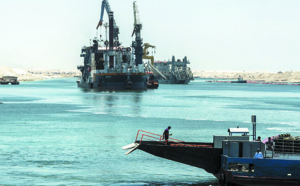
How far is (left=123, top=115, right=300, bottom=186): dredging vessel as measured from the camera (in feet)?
99.1

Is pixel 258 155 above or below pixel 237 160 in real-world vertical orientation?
above

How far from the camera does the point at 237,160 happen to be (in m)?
30.5

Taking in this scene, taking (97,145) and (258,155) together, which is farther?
(97,145)

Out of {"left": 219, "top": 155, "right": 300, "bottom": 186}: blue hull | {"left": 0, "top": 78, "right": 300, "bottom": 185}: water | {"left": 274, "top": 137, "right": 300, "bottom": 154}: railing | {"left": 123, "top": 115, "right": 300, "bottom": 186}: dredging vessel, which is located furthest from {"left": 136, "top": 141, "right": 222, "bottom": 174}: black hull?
{"left": 274, "top": 137, "right": 300, "bottom": 154}: railing

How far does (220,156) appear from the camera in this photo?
32906 millimetres

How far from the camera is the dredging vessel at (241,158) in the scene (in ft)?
99.1

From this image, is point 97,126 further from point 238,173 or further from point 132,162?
point 238,173

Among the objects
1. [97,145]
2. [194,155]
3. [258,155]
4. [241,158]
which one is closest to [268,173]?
[258,155]

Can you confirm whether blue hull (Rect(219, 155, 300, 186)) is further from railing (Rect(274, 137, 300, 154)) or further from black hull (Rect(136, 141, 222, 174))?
black hull (Rect(136, 141, 222, 174))

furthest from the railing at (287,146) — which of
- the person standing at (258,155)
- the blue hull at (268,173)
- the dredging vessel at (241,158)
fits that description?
the person standing at (258,155)

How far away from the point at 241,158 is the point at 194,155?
3.71 m

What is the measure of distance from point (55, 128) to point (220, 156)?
4162 cm

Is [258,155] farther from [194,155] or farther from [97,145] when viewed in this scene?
[97,145]

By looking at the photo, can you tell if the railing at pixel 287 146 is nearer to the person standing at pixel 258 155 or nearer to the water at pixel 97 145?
the person standing at pixel 258 155
